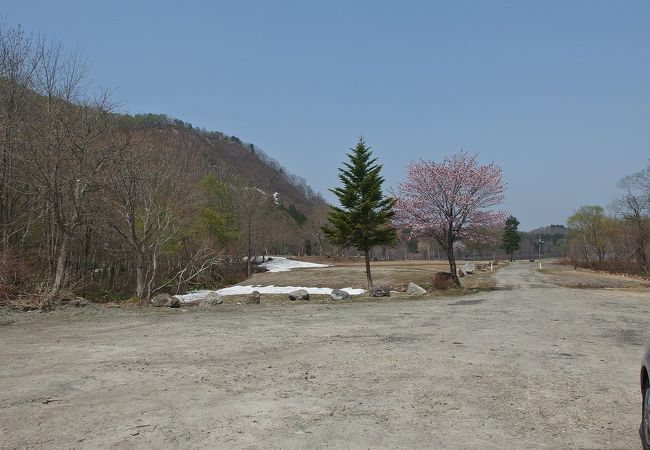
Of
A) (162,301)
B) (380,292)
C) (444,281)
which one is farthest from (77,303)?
(444,281)

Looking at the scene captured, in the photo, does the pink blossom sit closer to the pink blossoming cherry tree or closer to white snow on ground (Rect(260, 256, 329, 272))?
the pink blossoming cherry tree

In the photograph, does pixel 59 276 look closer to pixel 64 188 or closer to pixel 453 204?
pixel 64 188

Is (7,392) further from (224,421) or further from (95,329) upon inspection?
(95,329)

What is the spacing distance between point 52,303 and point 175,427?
1241 cm

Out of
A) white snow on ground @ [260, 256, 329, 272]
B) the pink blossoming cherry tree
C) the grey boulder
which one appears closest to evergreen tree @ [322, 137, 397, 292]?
the pink blossoming cherry tree

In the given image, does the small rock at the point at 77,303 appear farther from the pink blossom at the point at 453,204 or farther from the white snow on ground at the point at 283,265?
the white snow on ground at the point at 283,265

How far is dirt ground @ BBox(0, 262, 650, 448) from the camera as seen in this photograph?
4543 mm

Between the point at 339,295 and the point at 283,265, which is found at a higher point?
the point at 283,265

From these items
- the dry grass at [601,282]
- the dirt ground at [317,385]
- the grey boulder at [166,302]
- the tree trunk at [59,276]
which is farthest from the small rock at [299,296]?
the dry grass at [601,282]

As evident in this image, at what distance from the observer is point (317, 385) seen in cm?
634

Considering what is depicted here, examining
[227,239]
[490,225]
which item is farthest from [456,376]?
[227,239]

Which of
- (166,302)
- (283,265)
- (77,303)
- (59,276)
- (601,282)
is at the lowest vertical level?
(601,282)

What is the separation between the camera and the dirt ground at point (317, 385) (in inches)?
179

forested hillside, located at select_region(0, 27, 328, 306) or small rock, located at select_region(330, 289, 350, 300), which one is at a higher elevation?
forested hillside, located at select_region(0, 27, 328, 306)
